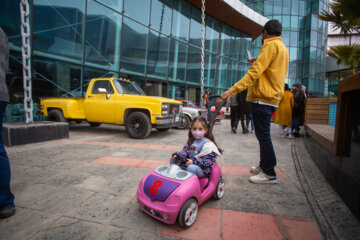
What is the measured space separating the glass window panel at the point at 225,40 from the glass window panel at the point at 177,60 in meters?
5.61

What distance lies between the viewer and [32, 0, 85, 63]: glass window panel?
7.66 meters

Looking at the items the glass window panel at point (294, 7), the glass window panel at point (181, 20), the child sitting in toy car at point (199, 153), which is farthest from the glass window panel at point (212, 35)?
the child sitting in toy car at point (199, 153)

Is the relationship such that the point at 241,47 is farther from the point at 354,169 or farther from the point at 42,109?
the point at 354,169

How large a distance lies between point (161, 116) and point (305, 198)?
3.94 m

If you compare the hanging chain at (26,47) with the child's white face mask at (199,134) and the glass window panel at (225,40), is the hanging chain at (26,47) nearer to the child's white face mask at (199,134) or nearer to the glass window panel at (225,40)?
the child's white face mask at (199,134)

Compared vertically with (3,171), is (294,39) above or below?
above

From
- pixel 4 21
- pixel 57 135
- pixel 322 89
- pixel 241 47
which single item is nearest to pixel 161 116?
pixel 57 135

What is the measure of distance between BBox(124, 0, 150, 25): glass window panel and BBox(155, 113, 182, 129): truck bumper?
341 inches

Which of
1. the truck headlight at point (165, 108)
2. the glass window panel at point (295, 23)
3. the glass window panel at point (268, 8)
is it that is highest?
the glass window panel at point (268, 8)

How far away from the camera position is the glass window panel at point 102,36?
30.8 feet

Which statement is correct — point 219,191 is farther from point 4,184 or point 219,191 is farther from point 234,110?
point 234,110

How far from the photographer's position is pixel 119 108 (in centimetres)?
560

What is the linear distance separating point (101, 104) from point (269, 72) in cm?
510

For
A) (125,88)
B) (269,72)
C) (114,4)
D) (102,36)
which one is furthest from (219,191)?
(114,4)
